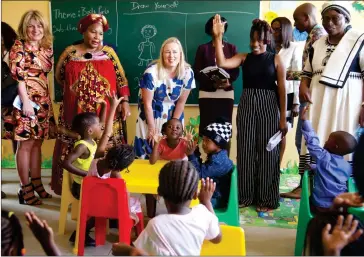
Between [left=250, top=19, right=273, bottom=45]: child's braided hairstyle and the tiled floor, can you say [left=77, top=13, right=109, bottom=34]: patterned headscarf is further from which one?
the tiled floor

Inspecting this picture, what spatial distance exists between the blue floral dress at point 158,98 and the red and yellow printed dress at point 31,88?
881 millimetres

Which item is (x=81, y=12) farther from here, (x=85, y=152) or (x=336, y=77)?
(x=336, y=77)

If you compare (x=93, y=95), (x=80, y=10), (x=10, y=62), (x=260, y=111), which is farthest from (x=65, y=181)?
(x=80, y=10)

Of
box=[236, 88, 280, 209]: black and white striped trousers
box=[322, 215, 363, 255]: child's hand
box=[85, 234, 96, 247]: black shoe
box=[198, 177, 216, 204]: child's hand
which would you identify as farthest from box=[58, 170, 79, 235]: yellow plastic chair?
box=[322, 215, 363, 255]: child's hand

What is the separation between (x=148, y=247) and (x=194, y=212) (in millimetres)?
219

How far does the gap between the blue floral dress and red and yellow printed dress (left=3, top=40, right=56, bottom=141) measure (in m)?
0.88

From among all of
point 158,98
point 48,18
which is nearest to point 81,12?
point 48,18

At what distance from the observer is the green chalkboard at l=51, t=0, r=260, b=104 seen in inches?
185

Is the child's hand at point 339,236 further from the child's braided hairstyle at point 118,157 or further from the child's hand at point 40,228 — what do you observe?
the child's braided hairstyle at point 118,157

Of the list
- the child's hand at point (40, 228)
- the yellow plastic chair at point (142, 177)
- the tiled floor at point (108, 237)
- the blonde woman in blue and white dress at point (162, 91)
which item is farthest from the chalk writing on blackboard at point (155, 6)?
the child's hand at point (40, 228)

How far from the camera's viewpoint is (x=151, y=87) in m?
3.59

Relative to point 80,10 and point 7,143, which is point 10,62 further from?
point 7,143

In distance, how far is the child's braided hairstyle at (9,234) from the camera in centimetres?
137

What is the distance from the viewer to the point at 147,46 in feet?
15.8
